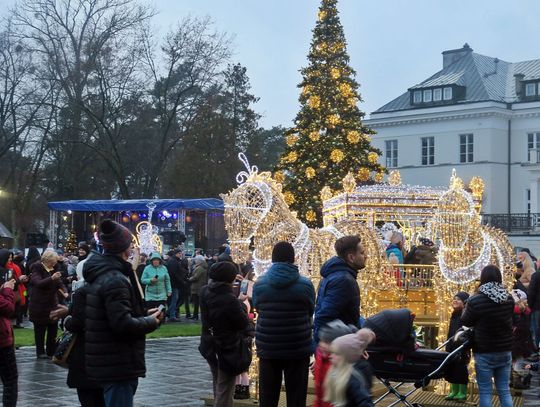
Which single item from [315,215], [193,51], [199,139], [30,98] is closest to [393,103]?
[199,139]

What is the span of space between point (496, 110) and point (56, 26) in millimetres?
25982

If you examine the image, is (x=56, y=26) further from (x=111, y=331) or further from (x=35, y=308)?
(x=111, y=331)

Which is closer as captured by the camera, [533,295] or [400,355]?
[400,355]

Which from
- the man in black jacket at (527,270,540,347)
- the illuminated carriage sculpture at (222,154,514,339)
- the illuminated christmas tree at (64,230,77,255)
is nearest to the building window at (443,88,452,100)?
the illuminated christmas tree at (64,230,77,255)

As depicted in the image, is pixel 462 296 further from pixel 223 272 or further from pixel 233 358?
pixel 223 272

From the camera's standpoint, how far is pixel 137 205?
139 ft

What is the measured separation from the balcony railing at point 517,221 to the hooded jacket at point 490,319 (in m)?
44.9

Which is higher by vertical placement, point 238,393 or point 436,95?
point 436,95

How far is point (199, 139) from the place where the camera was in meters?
53.7

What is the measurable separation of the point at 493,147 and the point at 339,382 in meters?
54.6

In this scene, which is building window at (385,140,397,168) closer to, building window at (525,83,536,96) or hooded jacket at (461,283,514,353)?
building window at (525,83,536,96)

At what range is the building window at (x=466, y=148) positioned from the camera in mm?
59812

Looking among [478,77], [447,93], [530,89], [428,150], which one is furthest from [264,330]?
[478,77]

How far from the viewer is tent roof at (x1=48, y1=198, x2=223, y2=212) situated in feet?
133
